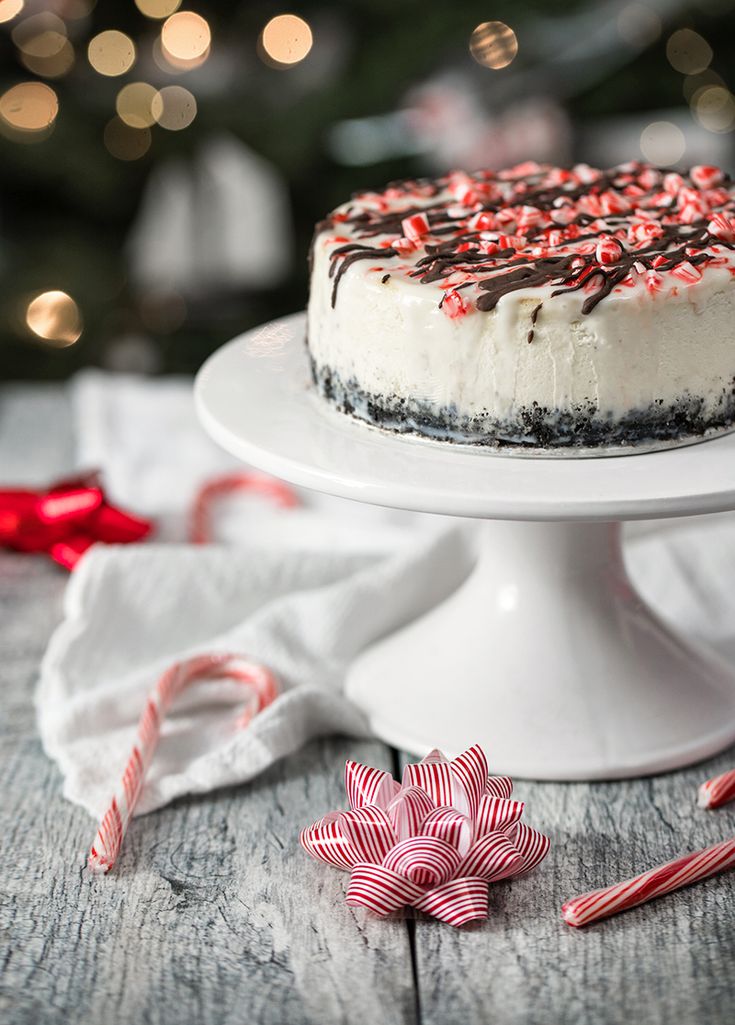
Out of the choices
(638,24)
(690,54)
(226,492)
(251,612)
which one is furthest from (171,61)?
(251,612)

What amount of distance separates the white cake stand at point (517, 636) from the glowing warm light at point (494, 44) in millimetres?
1046

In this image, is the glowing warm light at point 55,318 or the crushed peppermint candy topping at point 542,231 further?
the glowing warm light at point 55,318

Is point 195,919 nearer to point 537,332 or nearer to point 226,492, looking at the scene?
point 537,332

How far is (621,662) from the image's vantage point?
49.4 inches

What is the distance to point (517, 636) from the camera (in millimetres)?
1276

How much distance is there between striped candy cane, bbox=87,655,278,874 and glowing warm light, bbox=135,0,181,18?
1.70m

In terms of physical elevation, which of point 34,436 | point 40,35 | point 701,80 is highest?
point 40,35

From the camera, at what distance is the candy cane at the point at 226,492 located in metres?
1.69

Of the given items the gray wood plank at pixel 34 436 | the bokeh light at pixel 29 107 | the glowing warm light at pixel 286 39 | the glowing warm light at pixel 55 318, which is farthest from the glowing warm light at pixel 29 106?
the gray wood plank at pixel 34 436

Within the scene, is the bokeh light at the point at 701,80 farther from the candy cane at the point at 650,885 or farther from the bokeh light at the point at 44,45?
the candy cane at the point at 650,885

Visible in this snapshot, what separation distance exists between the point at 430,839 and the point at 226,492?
87cm

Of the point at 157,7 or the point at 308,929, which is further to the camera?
the point at 157,7

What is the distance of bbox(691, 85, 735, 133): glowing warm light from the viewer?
2.74 meters

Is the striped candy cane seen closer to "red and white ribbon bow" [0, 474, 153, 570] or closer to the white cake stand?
the white cake stand
